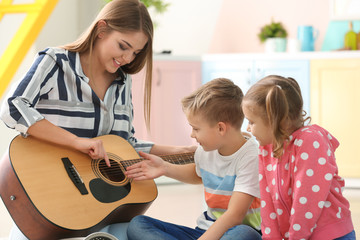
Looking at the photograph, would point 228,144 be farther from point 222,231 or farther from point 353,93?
point 353,93

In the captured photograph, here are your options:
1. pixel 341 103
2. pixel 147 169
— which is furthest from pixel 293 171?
pixel 341 103

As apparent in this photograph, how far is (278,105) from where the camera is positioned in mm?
1330

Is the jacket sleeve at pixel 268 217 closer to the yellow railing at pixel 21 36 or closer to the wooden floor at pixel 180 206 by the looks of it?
the wooden floor at pixel 180 206

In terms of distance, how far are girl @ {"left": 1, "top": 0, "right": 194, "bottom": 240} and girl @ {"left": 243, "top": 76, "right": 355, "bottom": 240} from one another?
1.82 feet

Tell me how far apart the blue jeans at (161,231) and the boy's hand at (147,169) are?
18cm

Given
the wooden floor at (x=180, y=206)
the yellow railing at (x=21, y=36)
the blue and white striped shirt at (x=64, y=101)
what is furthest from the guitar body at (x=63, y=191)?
the wooden floor at (x=180, y=206)

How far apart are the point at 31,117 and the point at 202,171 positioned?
22.9 inches

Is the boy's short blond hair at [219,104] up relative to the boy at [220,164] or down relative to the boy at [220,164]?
up

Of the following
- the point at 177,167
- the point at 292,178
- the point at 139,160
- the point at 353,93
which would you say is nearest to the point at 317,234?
the point at 292,178

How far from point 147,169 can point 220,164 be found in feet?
1.00

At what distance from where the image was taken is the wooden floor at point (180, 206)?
103 inches

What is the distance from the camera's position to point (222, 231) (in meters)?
1.46

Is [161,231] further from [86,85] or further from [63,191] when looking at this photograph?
[86,85]

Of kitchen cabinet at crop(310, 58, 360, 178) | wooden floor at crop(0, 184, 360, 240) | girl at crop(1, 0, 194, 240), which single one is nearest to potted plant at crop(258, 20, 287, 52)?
kitchen cabinet at crop(310, 58, 360, 178)
